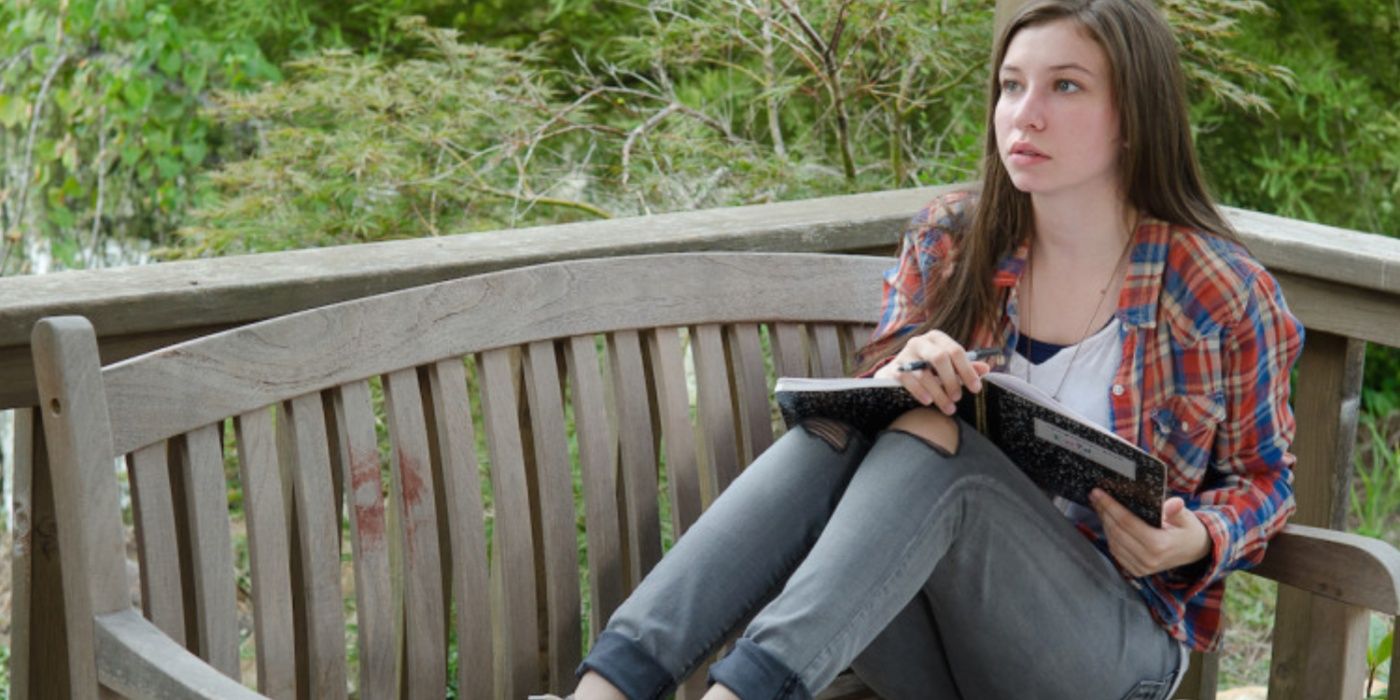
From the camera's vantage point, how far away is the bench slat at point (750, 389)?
2223 millimetres

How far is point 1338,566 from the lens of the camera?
194 centimetres

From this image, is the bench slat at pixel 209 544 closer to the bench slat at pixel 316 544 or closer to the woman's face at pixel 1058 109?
the bench slat at pixel 316 544

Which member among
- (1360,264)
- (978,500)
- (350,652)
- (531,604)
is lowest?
(350,652)

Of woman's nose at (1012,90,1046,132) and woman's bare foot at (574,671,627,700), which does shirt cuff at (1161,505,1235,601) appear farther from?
woman's bare foot at (574,671,627,700)

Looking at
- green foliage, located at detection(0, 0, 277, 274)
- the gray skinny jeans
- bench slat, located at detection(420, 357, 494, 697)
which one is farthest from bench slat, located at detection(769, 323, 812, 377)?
green foliage, located at detection(0, 0, 277, 274)

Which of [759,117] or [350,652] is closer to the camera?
[350,652]

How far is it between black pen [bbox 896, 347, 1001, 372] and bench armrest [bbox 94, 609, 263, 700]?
80 cm

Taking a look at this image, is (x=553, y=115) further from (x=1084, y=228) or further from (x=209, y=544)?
(x=209, y=544)

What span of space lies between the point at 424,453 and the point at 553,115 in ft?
5.75

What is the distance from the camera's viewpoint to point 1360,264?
7.40ft

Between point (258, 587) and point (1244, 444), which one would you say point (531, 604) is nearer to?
point (258, 587)

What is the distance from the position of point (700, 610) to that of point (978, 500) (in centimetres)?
32

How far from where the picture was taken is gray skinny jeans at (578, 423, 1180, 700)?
1823 mm

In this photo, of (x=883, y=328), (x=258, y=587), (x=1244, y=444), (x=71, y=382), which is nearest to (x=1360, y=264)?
(x=1244, y=444)
